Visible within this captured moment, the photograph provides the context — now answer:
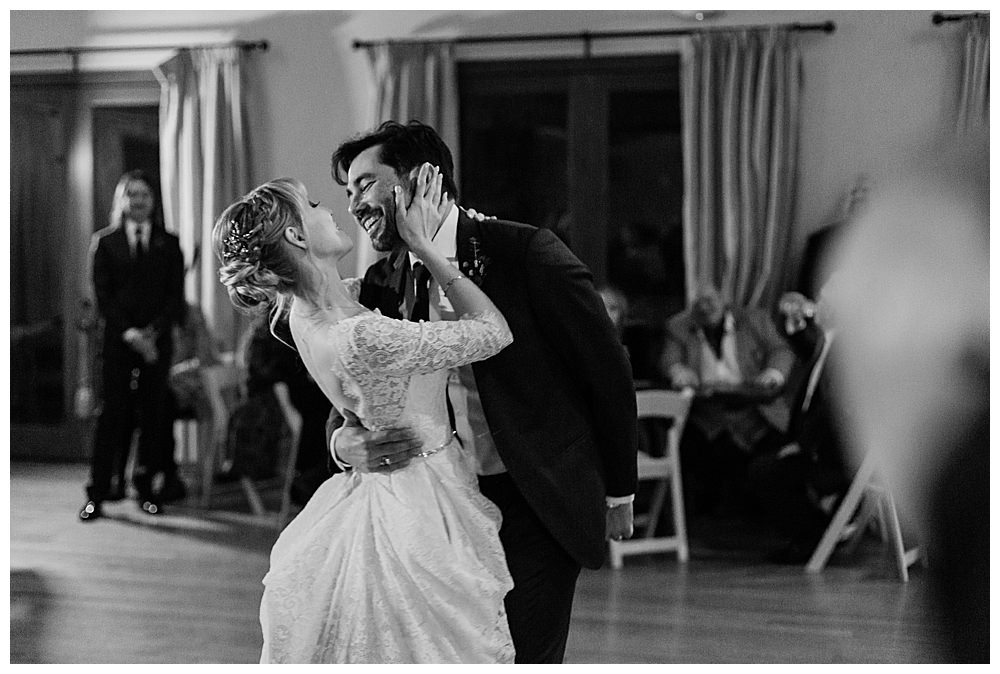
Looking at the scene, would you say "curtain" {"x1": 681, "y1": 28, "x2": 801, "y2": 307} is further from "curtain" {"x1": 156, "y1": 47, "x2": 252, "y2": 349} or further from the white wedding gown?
the white wedding gown

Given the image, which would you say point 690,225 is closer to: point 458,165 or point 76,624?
point 458,165

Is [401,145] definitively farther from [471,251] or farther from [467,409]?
[467,409]

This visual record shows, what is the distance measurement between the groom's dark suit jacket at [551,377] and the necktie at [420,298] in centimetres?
11

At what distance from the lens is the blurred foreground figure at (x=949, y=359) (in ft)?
7.82

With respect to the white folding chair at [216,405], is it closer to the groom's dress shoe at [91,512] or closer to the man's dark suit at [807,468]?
the groom's dress shoe at [91,512]

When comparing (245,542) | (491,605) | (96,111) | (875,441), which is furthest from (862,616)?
(96,111)

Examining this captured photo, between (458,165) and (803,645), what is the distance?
3571 millimetres

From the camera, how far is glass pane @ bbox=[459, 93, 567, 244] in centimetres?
614

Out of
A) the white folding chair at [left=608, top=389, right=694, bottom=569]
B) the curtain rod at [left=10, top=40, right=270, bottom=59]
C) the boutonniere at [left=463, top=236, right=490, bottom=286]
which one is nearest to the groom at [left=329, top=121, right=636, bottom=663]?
the boutonniere at [left=463, top=236, right=490, bottom=286]

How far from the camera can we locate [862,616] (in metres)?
3.65

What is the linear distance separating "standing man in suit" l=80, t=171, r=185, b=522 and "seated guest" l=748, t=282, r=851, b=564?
9.28ft

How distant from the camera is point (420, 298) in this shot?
199cm

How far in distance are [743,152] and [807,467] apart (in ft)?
6.97
